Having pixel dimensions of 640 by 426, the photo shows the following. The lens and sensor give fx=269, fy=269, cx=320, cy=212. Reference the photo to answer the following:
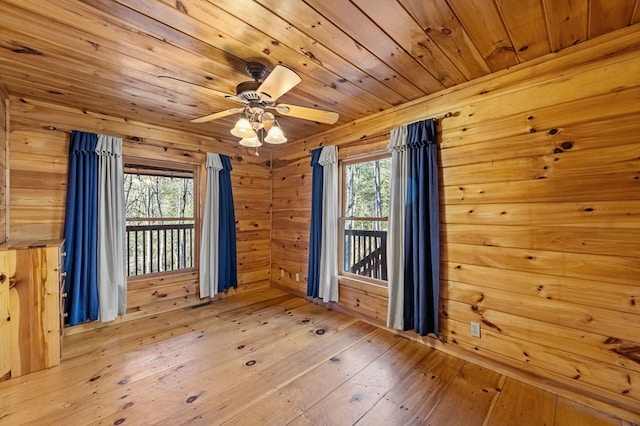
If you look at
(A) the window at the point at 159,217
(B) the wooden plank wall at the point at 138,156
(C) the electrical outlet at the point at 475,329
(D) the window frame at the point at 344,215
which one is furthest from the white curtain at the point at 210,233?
(C) the electrical outlet at the point at 475,329

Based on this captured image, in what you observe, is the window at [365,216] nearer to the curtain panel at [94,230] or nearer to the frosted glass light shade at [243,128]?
the frosted glass light shade at [243,128]

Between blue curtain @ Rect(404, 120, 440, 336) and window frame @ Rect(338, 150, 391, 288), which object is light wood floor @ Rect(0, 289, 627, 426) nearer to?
blue curtain @ Rect(404, 120, 440, 336)

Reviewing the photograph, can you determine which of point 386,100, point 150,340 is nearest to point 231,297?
point 150,340

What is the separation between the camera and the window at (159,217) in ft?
11.6

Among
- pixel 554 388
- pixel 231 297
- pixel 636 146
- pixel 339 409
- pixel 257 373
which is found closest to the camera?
pixel 636 146

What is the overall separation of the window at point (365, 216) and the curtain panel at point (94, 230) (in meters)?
2.65

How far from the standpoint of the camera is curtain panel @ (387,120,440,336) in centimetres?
247

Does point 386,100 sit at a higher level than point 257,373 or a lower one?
Result: higher

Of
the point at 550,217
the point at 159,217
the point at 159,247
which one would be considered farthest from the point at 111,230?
the point at 550,217

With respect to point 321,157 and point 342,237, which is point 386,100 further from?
point 342,237

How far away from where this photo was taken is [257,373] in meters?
2.16

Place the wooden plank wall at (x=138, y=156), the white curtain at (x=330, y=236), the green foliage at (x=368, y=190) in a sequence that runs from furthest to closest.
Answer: the white curtain at (x=330, y=236), the green foliage at (x=368, y=190), the wooden plank wall at (x=138, y=156)

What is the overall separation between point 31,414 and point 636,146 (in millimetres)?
4149

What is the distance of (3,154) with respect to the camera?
2.49 m
